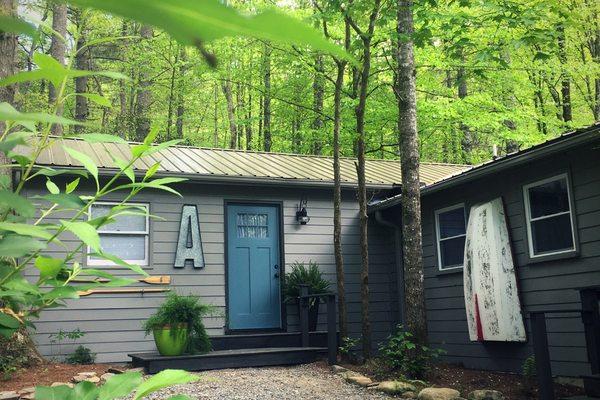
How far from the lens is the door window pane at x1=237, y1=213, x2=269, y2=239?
32.4ft

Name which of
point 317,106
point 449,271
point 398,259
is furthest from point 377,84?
point 449,271

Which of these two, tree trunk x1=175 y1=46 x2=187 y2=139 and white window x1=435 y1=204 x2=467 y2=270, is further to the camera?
tree trunk x1=175 y1=46 x2=187 y2=139

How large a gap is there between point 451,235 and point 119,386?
28.5 ft

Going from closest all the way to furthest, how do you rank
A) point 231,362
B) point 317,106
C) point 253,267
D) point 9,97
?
point 9,97, point 231,362, point 253,267, point 317,106

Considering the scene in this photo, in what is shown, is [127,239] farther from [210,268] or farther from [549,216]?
[549,216]

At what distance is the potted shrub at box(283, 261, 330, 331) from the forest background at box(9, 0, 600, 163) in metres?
2.24

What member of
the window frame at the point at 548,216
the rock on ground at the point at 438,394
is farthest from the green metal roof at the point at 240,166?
the rock on ground at the point at 438,394

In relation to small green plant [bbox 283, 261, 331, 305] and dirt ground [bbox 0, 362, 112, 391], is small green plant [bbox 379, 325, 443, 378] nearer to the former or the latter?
small green plant [bbox 283, 261, 331, 305]

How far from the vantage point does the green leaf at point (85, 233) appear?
608 millimetres

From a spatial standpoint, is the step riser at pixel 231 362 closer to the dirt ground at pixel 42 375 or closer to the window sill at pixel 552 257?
the dirt ground at pixel 42 375

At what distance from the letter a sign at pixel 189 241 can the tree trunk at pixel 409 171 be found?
3.48 metres

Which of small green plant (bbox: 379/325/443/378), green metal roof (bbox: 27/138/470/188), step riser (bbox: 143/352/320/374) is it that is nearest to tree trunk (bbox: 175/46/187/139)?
green metal roof (bbox: 27/138/470/188)

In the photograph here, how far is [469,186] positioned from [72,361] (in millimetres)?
5949

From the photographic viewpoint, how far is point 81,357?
8070mm
